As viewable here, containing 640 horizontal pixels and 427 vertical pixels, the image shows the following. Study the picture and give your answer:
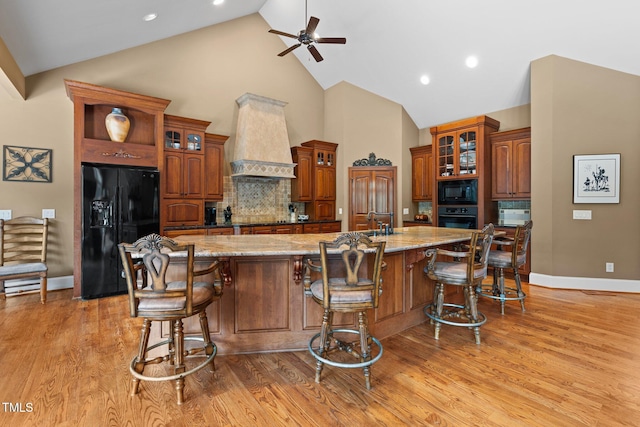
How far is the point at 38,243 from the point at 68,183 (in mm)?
939

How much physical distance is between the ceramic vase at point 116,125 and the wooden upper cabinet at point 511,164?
6.10 metres

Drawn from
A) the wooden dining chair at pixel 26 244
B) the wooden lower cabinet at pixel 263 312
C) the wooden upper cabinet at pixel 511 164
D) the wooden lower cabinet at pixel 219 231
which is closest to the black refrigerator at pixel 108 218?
the wooden dining chair at pixel 26 244

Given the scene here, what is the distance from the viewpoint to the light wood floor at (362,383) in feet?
6.00

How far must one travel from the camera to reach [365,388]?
212cm

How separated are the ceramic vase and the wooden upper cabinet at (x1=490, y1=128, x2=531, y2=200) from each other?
20.0 feet

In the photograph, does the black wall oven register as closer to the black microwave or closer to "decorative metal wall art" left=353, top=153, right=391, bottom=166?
the black microwave

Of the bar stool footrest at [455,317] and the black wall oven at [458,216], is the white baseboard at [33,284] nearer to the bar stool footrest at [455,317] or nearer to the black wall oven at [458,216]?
the bar stool footrest at [455,317]

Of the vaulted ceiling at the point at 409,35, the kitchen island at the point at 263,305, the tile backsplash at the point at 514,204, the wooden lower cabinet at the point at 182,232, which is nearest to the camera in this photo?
the kitchen island at the point at 263,305

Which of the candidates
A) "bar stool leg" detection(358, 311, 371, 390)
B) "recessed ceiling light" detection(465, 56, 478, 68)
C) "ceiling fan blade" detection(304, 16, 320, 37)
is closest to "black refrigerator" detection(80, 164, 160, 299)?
"ceiling fan blade" detection(304, 16, 320, 37)

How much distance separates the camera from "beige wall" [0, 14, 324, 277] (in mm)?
4398

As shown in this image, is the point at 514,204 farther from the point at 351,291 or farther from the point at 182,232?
the point at 182,232

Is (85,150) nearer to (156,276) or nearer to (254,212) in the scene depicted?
(254,212)

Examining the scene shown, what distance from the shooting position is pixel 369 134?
6.98m

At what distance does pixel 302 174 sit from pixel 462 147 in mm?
3207
